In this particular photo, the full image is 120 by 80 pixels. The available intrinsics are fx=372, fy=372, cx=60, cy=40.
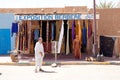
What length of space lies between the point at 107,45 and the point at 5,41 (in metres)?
8.81

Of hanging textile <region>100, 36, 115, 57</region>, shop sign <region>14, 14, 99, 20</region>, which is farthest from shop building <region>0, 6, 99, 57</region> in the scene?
hanging textile <region>100, 36, 115, 57</region>

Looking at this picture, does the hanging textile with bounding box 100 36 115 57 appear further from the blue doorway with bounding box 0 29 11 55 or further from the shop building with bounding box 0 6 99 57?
the blue doorway with bounding box 0 29 11 55

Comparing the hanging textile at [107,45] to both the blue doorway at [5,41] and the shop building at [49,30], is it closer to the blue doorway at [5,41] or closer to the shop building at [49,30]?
the shop building at [49,30]

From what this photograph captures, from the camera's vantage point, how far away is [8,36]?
30172 millimetres

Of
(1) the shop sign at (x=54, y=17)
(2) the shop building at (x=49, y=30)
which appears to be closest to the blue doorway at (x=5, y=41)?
(2) the shop building at (x=49, y=30)

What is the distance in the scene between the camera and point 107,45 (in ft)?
84.8

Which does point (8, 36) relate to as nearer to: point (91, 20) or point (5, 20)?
point (5, 20)

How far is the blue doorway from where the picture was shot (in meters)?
30.1

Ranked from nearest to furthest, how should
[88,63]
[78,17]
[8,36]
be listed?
1. [88,63]
2. [78,17]
3. [8,36]

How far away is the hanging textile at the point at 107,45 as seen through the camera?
84.2ft

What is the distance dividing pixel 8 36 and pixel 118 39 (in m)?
9.22

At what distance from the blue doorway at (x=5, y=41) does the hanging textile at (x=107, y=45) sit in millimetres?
8045
